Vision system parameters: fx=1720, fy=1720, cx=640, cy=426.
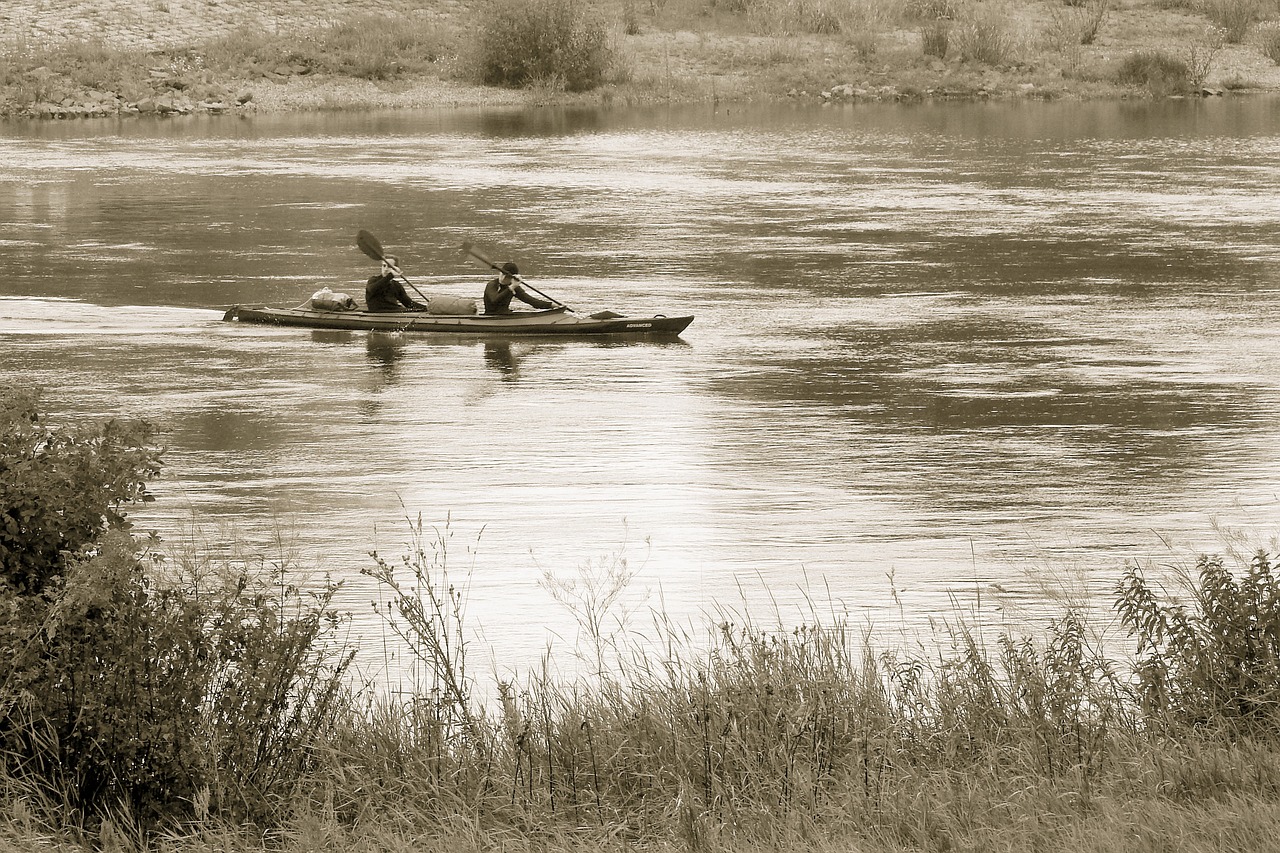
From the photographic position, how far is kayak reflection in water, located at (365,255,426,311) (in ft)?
75.1

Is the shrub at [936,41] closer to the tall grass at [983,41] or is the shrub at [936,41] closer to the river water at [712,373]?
the tall grass at [983,41]

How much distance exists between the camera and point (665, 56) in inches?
2815

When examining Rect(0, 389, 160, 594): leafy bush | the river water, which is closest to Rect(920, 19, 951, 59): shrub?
the river water

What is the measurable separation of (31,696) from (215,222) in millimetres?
29734

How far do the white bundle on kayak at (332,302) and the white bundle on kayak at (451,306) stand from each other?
1.49 meters

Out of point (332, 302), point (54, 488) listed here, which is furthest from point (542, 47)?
point (54, 488)

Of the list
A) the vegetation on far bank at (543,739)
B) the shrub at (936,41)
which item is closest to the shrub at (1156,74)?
the shrub at (936,41)

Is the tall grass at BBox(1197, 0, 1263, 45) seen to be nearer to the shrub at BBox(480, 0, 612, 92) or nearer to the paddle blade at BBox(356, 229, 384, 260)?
the shrub at BBox(480, 0, 612, 92)

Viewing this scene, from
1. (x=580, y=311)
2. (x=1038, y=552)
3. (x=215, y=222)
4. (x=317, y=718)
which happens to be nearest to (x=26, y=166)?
(x=215, y=222)

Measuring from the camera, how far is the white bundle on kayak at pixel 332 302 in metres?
23.4

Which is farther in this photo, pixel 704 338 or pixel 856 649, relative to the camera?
pixel 704 338

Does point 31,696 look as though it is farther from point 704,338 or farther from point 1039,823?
point 704,338

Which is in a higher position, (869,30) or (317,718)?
(869,30)

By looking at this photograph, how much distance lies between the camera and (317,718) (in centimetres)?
785
